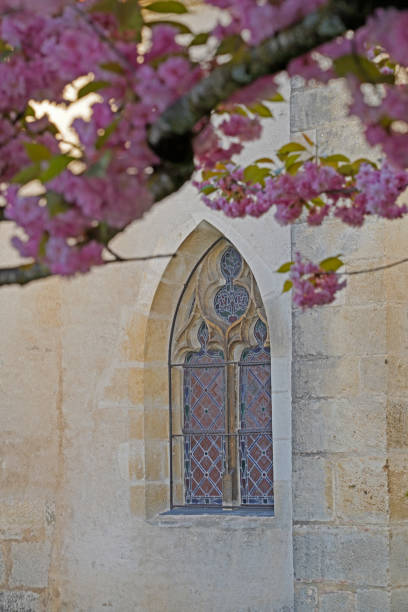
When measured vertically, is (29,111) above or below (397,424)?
above

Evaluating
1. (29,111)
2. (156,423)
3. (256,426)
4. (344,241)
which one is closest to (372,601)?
(344,241)

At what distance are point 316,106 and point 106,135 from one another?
3814mm

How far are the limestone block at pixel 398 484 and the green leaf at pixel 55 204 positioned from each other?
351cm

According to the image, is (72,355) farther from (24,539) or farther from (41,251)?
(41,251)

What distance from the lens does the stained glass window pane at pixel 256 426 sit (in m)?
7.06

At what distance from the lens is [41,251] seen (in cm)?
230

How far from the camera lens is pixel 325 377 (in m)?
5.59

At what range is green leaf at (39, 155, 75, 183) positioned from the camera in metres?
2.09

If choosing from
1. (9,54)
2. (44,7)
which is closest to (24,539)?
(9,54)

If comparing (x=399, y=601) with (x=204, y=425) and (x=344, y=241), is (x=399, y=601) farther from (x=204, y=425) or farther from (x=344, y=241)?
(x=204, y=425)

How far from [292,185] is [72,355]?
13.0 feet

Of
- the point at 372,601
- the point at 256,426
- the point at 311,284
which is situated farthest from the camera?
the point at 256,426

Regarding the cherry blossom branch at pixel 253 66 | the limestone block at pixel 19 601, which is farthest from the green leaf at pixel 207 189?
the limestone block at pixel 19 601

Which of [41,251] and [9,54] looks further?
[9,54]
